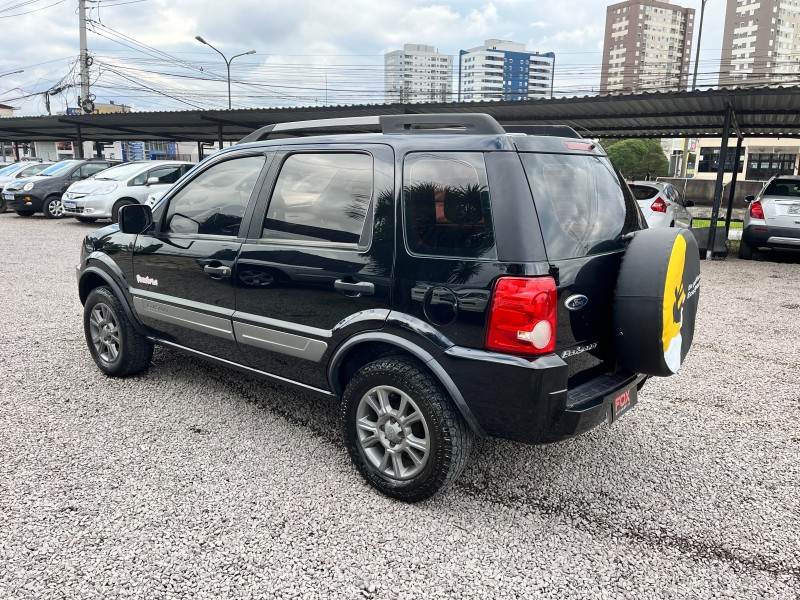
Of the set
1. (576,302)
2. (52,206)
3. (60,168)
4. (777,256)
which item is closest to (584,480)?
(576,302)

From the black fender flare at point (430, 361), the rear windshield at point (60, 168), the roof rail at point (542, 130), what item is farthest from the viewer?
the rear windshield at point (60, 168)

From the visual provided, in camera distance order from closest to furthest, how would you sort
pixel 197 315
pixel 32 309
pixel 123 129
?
pixel 197 315
pixel 32 309
pixel 123 129

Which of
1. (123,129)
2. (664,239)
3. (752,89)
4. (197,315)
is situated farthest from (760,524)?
(123,129)

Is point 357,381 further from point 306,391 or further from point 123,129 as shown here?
point 123,129

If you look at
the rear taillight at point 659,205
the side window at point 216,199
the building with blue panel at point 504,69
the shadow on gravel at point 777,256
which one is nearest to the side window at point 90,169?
the rear taillight at point 659,205

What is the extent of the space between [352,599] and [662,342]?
1788 mm

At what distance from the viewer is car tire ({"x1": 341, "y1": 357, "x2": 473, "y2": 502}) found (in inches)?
110

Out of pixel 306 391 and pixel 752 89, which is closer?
pixel 306 391

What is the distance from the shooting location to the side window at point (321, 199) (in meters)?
3.12

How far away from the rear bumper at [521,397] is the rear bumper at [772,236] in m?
9.65

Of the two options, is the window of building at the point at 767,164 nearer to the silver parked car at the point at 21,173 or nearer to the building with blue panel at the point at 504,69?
Result: the building with blue panel at the point at 504,69

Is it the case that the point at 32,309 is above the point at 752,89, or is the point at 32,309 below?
below

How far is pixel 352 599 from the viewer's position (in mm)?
2344

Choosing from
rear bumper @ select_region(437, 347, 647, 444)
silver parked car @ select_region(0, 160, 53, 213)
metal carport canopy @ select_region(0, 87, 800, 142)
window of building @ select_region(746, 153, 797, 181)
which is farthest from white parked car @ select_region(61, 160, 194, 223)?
window of building @ select_region(746, 153, 797, 181)
